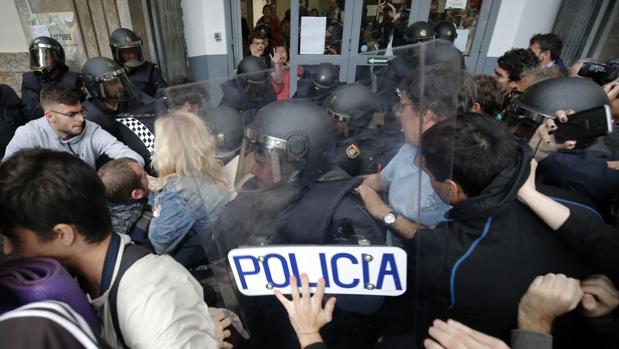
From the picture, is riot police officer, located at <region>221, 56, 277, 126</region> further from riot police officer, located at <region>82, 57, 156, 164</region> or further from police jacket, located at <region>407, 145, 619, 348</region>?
riot police officer, located at <region>82, 57, 156, 164</region>

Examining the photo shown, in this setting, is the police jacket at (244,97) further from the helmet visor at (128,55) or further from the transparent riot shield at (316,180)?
the helmet visor at (128,55)

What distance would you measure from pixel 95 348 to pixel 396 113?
1.10 metres

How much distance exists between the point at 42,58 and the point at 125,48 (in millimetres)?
788

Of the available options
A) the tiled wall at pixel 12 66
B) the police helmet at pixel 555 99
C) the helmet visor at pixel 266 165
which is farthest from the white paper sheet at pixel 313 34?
the helmet visor at pixel 266 165

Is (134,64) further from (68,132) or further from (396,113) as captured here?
(396,113)

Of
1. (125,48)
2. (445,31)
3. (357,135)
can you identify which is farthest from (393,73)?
(445,31)

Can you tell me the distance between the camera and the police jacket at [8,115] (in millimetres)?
2895

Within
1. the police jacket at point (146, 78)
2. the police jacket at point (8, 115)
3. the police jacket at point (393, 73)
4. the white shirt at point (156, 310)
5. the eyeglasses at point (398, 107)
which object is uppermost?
the police jacket at point (393, 73)

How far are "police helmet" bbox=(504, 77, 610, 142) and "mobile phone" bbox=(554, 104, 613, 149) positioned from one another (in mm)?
23

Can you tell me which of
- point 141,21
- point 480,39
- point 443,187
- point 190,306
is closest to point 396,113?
point 443,187

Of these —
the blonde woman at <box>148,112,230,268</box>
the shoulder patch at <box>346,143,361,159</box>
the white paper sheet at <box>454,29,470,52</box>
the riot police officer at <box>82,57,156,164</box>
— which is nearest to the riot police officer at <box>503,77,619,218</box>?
the shoulder patch at <box>346,143,361,159</box>

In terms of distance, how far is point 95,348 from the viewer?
1.85 ft

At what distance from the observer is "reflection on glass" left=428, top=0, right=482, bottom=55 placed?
5.49 m

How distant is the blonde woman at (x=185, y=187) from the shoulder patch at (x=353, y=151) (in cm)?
47
